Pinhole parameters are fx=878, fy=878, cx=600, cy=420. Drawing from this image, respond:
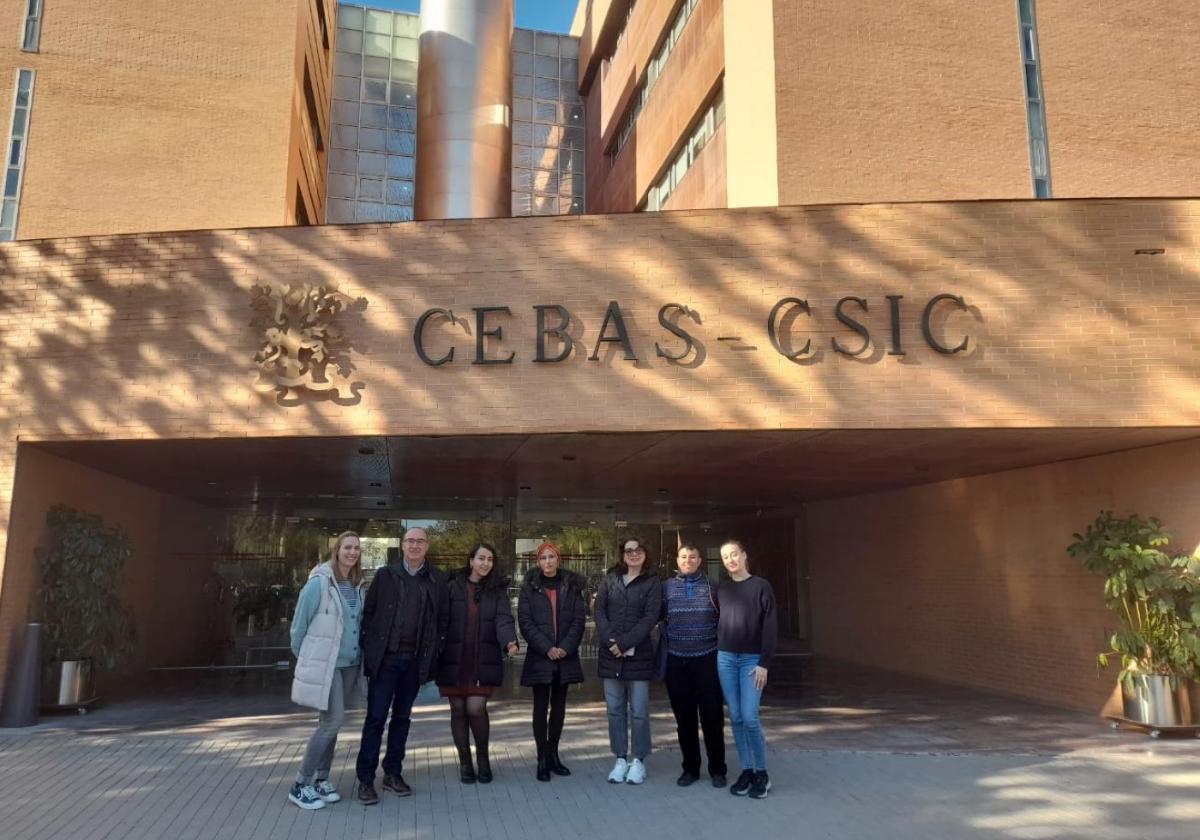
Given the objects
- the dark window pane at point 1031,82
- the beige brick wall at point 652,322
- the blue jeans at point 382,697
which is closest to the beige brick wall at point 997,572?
the beige brick wall at point 652,322

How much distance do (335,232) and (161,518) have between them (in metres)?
7.44

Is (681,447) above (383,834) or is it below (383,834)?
above

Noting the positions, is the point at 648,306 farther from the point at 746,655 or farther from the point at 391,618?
A: the point at 391,618

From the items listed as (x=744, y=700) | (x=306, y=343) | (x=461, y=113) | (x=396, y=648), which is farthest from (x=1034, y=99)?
(x=396, y=648)

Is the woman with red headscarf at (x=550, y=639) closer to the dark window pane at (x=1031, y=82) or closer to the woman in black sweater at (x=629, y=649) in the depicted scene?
the woman in black sweater at (x=629, y=649)

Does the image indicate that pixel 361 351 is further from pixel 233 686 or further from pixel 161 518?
pixel 161 518

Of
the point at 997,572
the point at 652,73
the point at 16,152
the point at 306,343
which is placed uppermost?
the point at 652,73

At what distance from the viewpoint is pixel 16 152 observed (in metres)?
17.0

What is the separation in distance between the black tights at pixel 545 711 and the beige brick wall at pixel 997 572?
6557mm

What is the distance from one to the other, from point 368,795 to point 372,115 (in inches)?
1125

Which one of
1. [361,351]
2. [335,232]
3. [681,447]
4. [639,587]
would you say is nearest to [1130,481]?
[681,447]

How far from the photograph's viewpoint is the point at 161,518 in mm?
14062

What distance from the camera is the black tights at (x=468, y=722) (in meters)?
6.45

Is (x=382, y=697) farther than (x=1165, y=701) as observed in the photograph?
No
